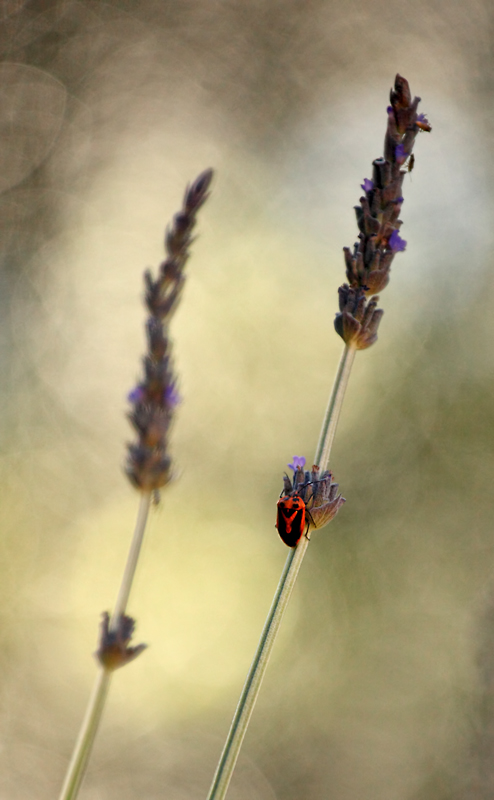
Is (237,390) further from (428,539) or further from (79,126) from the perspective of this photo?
(79,126)

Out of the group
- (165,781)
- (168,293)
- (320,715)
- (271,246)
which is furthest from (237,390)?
(168,293)

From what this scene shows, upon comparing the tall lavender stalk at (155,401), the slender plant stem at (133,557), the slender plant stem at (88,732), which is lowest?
the slender plant stem at (88,732)

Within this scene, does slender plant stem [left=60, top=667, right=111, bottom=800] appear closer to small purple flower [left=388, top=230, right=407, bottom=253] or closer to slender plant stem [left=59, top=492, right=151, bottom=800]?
slender plant stem [left=59, top=492, right=151, bottom=800]

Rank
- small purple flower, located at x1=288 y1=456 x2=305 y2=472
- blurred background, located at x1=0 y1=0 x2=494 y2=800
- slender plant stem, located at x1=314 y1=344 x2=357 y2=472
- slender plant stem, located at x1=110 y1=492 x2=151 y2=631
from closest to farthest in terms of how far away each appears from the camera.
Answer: slender plant stem, located at x1=110 y1=492 x2=151 y2=631 < slender plant stem, located at x1=314 y1=344 x2=357 y2=472 < small purple flower, located at x1=288 y1=456 x2=305 y2=472 < blurred background, located at x1=0 y1=0 x2=494 y2=800

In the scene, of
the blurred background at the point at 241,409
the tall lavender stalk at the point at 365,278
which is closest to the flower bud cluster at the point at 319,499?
the tall lavender stalk at the point at 365,278

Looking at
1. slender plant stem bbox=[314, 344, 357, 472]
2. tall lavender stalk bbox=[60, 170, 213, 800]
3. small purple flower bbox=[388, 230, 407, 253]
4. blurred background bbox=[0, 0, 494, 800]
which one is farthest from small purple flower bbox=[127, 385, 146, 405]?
blurred background bbox=[0, 0, 494, 800]

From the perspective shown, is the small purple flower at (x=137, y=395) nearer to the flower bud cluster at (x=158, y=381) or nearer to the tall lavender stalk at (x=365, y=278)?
the flower bud cluster at (x=158, y=381)
